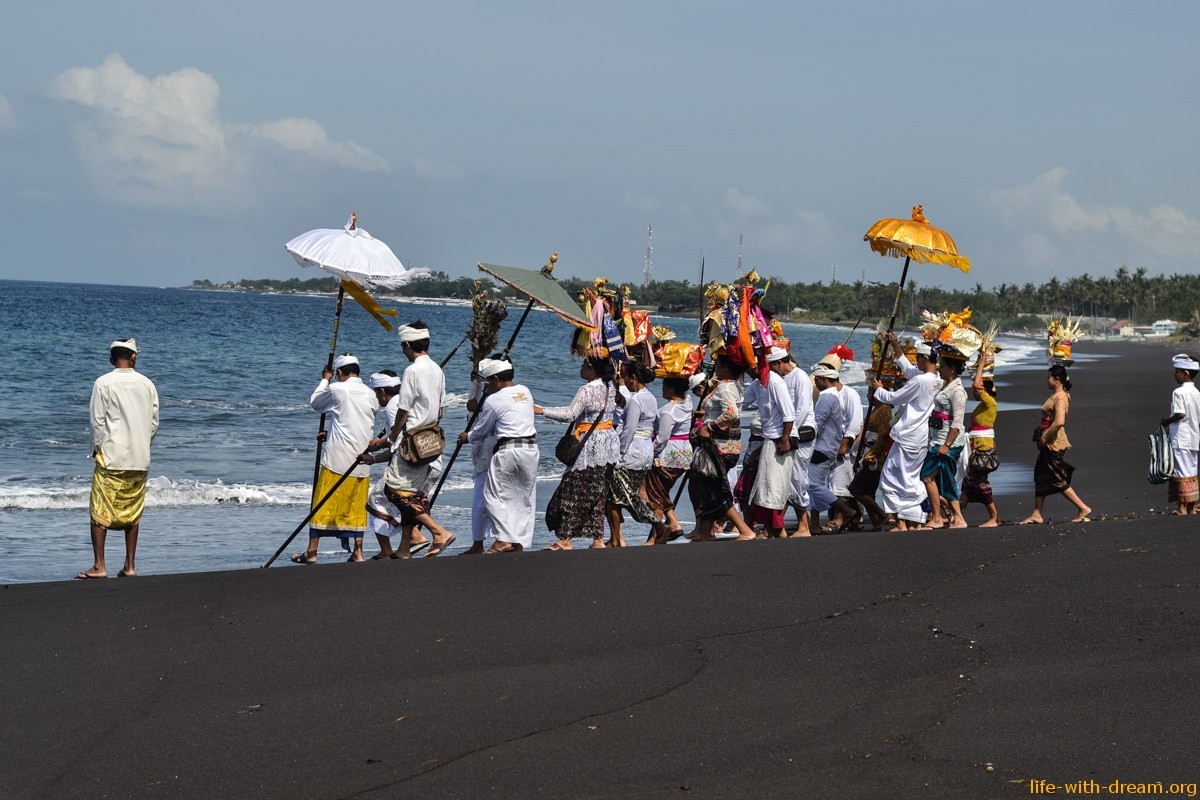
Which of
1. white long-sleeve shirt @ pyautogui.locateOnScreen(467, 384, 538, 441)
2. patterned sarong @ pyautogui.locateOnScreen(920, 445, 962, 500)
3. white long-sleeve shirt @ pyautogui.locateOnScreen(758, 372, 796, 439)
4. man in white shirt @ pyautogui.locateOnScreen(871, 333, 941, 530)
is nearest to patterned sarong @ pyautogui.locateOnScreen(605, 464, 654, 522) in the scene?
white long-sleeve shirt @ pyautogui.locateOnScreen(467, 384, 538, 441)

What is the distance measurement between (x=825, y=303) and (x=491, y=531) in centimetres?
12568

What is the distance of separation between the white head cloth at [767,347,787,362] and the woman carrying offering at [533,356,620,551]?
4.21ft

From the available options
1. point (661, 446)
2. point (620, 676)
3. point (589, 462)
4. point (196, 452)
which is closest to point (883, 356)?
point (661, 446)

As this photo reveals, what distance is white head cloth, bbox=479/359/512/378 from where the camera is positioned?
9.17 metres

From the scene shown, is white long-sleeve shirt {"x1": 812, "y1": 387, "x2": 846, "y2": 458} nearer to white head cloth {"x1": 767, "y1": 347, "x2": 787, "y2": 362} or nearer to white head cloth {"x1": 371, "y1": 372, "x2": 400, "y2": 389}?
white head cloth {"x1": 767, "y1": 347, "x2": 787, "y2": 362}

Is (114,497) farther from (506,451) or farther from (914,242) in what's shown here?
(914,242)

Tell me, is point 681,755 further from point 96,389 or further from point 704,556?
A: point 96,389

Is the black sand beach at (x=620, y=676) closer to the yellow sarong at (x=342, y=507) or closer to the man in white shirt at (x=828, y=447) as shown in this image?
the yellow sarong at (x=342, y=507)

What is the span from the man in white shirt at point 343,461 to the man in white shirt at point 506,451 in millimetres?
929

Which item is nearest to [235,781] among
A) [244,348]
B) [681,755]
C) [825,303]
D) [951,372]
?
[681,755]

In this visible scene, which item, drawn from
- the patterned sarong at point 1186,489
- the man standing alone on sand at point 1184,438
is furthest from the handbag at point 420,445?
the patterned sarong at point 1186,489

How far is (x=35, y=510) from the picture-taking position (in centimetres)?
1334

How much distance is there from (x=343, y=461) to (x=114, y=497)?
1.75 metres

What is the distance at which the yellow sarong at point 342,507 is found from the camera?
9703mm
